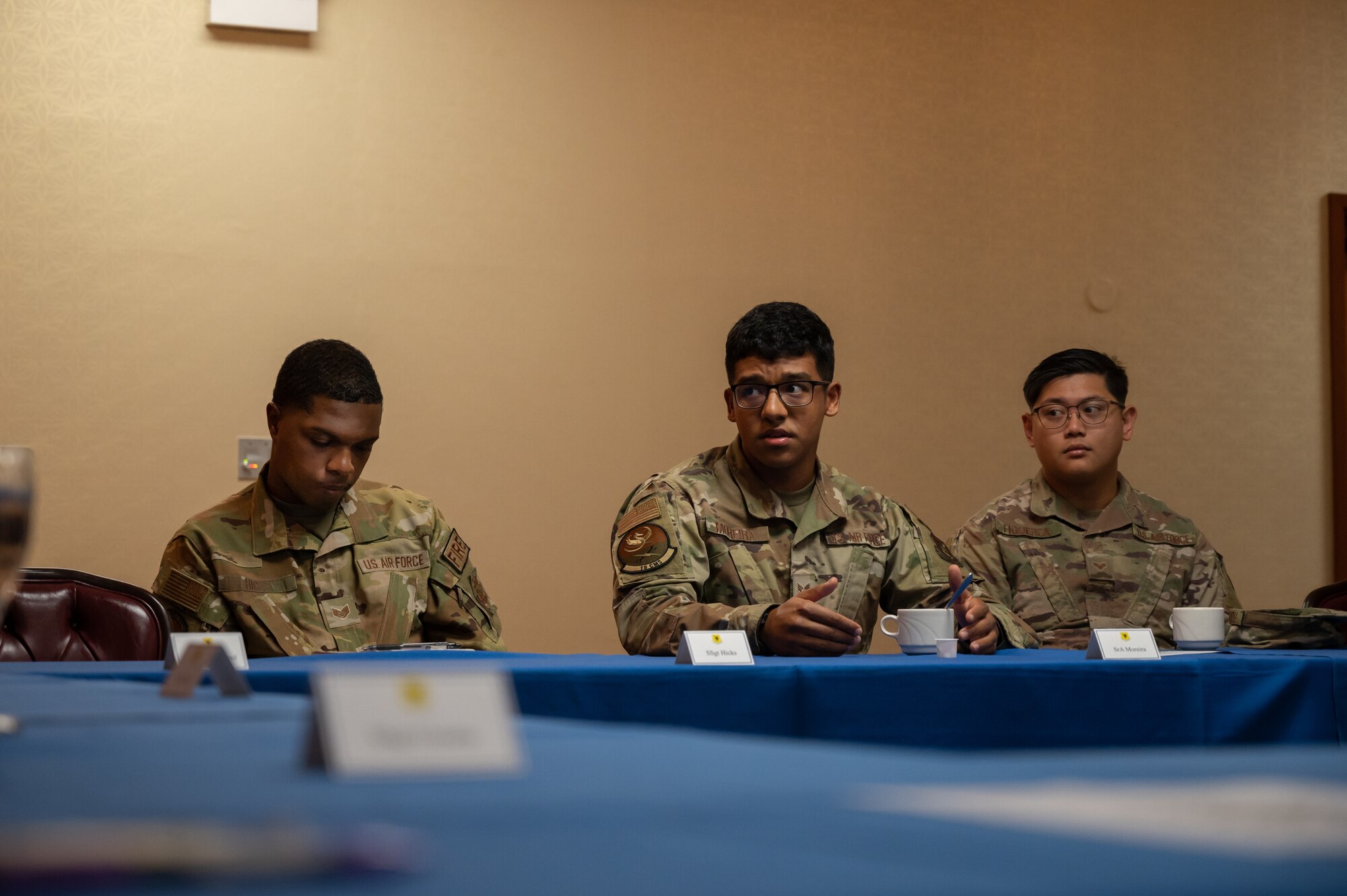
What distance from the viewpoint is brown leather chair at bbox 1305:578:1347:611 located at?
3.62 meters

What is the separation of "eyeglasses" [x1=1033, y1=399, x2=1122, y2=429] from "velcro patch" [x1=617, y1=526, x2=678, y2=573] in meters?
1.21

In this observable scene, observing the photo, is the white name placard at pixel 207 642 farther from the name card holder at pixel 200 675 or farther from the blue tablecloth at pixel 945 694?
the name card holder at pixel 200 675

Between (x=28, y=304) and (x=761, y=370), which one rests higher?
(x=28, y=304)

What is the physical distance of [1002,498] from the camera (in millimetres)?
3695

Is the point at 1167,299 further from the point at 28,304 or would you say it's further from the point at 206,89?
the point at 28,304

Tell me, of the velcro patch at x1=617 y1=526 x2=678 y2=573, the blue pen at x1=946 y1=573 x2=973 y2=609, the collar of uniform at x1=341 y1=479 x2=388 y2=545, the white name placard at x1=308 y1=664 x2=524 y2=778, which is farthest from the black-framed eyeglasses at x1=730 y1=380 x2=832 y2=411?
the white name placard at x1=308 y1=664 x2=524 y2=778

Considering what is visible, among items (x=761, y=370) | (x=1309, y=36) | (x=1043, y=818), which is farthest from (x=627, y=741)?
(x=1309, y=36)

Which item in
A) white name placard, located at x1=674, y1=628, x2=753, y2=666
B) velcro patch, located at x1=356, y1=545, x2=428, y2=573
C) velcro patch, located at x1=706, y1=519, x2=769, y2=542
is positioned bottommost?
white name placard, located at x1=674, y1=628, x2=753, y2=666

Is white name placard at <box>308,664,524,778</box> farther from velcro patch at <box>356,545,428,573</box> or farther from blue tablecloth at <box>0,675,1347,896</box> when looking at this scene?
velcro patch at <box>356,545,428,573</box>

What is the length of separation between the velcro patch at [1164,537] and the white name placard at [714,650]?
1788 millimetres

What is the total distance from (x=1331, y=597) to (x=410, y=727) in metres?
3.54

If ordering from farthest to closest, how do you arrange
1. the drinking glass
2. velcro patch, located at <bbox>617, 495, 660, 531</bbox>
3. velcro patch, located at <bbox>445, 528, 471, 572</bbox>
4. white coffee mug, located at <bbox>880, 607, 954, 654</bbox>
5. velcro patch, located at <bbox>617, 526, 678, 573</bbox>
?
velcro patch, located at <bbox>445, 528, 471, 572</bbox>, velcro patch, located at <bbox>617, 495, 660, 531</bbox>, velcro patch, located at <bbox>617, 526, 678, 573</bbox>, white coffee mug, located at <bbox>880, 607, 954, 654</bbox>, the drinking glass

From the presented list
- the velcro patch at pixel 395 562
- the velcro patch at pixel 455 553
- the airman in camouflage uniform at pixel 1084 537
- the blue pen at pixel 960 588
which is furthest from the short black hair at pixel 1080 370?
the velcro patch at pixel 395 562

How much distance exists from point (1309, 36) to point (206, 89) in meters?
4.17
